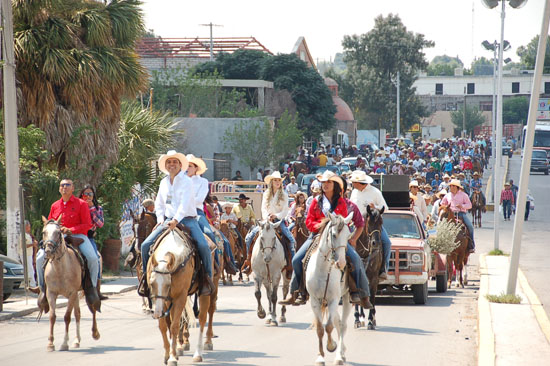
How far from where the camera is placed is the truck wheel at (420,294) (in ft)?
57.0

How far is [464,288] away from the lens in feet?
70.2

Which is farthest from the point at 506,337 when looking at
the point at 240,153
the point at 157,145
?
the point at 240,153

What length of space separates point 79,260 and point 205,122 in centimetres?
3986

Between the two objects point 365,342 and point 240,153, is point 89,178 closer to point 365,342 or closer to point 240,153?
point 365,342

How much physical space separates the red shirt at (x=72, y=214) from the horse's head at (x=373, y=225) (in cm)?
462

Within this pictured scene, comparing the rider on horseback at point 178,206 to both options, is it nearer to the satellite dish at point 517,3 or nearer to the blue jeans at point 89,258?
the blue jeans at point 89,258

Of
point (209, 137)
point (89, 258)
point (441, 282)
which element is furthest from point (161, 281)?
point (209, 137)

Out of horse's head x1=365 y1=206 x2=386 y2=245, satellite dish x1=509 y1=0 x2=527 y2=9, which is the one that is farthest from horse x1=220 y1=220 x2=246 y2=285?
satellite dish x1=509 y1=0 x2=527 y2=9

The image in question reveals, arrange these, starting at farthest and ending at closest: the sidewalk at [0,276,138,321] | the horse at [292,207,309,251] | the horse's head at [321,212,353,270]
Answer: the horse at [292,207,309,251] < the sidewalk at [0,276,138,321] < the horse's head at [321,212,353,270]

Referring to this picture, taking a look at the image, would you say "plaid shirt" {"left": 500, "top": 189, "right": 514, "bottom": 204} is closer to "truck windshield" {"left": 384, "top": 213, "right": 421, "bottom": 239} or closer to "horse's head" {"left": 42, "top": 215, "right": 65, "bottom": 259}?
"truck windshield" {"left": 384, "top": 213, "right": 421, "bottom": 239}

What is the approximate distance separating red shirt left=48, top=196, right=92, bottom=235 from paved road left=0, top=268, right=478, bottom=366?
1731 mm

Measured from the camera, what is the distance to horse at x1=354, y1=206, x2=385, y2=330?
1409 centimetres

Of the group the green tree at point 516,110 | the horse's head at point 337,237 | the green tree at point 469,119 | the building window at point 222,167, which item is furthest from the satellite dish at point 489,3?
the green tree at point 516,110

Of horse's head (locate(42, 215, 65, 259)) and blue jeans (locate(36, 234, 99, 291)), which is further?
blue jeans (locate(36, 234, 99, 291))
